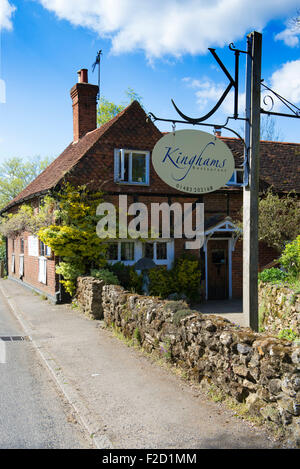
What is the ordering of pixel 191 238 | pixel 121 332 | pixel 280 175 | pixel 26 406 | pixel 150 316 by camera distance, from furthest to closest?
pixel 280 175 < pixel 191 238 < pixel 121 332 < pixel 150 316 < pixel 26 406

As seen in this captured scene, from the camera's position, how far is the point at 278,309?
30.0 feet

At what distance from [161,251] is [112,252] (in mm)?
1955

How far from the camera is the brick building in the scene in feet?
51.7

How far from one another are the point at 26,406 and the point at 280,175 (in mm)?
16381

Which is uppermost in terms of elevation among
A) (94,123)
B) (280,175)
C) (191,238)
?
(94,123)

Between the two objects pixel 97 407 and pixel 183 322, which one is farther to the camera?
pixel 183 322

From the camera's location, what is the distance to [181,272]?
52.4 ft

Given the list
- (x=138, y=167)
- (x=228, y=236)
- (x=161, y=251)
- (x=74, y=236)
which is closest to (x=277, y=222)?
(x=228, y=236)

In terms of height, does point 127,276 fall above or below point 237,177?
below

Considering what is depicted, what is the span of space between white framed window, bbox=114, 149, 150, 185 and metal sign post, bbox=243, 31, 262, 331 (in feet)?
30.9

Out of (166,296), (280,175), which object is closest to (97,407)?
(166,296)

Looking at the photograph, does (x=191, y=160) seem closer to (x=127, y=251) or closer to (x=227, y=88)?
(x=227, y=88)

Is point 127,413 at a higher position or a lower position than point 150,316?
lower
